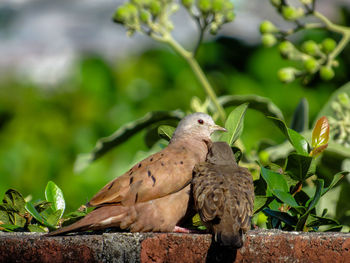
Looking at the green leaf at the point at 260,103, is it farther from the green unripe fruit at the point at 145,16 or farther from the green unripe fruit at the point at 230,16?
the green unripe fruit at the point at 145,16

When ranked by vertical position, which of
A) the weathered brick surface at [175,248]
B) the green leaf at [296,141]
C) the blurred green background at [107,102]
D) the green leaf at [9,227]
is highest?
the green leaf at [296,141]

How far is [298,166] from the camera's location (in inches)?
86.6

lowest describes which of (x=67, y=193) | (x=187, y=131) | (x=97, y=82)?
(x=67, y=193)

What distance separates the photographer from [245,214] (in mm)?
2043

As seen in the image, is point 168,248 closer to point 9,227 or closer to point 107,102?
point 9,227

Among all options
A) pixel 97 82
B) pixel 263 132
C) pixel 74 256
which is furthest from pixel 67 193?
pixel 74 256

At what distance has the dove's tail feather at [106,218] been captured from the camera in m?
2.17

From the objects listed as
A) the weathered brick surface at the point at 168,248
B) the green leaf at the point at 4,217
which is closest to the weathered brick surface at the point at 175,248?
the weathered brick surface at the point at 168,248

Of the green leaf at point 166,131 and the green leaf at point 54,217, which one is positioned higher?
the green leaf at point 166,131

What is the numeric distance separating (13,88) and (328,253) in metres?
3.70

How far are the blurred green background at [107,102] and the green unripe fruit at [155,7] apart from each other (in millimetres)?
1345

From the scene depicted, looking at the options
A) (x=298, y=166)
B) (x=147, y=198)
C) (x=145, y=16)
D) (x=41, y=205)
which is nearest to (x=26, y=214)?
(x=41, y=205)

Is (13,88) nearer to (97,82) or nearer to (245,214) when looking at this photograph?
(97,82)

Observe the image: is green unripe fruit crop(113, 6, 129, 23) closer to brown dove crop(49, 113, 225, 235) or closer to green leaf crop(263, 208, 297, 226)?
brown dove crop(49, 113, 225, 235)
